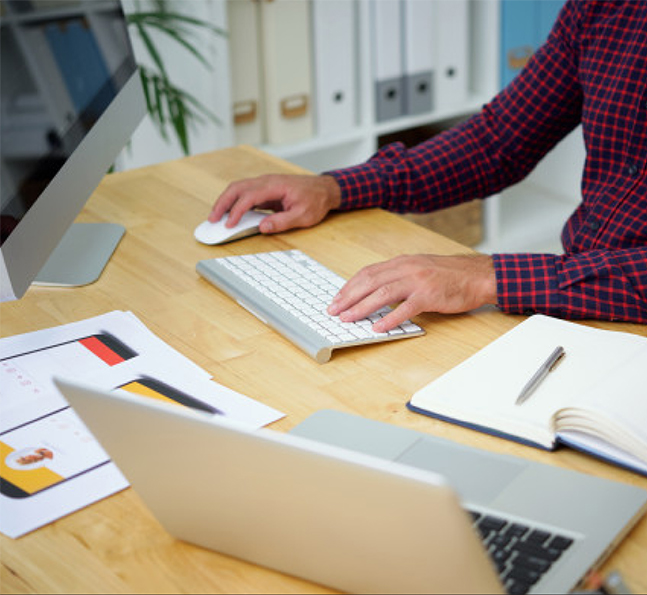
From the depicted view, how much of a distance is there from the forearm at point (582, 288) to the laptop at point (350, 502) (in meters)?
0.32

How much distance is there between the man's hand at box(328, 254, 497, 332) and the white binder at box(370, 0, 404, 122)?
146 cm

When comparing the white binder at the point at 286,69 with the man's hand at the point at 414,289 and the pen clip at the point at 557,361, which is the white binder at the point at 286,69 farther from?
the pen clip at the point at 557,361

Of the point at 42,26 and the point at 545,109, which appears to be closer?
the point at 42,26

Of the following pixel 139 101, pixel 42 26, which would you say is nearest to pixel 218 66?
pixel 139 101

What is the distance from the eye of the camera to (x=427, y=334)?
113cm

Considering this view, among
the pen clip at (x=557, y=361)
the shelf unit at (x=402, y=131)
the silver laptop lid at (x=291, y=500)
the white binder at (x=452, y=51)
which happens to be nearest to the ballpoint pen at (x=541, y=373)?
the pen clip at (x=557, y=361)

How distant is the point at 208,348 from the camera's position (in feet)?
3.64

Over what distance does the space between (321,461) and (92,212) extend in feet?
3.14

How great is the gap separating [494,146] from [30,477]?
3.26ft

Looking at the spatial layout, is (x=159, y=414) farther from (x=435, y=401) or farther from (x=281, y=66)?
(x=281, y=66)

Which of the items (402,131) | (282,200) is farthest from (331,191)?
(402,131)

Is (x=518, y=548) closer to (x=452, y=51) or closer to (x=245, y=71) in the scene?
(x=245, y=71)

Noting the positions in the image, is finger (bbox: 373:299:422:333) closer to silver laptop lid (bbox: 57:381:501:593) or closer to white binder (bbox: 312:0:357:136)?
silver laptop lid (bbox: 57:381:501:593)

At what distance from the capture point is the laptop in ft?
2.06
